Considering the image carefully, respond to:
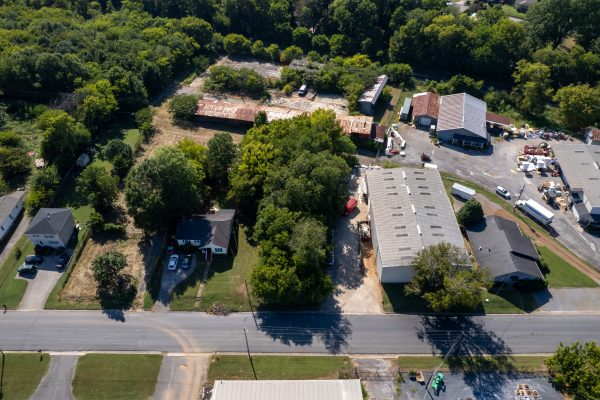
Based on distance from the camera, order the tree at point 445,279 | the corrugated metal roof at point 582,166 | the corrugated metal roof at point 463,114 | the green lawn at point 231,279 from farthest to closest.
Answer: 1. the corrugated metal roof at point 463,114
2. the corrugated metal roof at point 582,166
3. the green lawn at point 231,279
4. the tree at point 445,279

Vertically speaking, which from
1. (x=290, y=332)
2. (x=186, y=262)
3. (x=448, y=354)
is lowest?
(x=448, y=354)

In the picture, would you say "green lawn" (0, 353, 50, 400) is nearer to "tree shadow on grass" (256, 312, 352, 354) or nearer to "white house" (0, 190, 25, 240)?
"white house" (0, 190, 25, 240)

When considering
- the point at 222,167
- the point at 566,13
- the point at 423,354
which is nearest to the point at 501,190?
the point at 423,354

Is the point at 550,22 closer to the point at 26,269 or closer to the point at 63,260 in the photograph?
the point at 63,260

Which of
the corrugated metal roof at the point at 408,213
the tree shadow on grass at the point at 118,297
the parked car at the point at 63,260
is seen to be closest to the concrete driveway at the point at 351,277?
the corrugated metal roof at the point at 408,213

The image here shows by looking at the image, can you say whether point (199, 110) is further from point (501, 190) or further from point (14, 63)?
point (501, 190)

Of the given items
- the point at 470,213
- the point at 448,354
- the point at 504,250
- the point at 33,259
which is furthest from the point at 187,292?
the point at 504,250

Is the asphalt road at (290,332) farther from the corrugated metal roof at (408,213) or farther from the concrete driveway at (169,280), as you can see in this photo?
the corrugated metal roof at (408,213)
